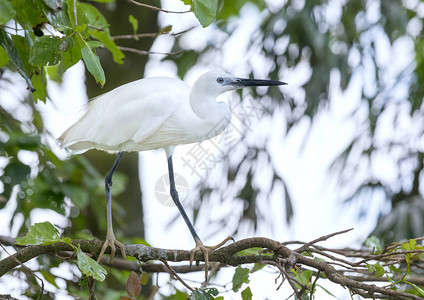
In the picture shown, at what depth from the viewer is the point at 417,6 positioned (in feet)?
11.5

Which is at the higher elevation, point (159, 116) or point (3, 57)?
point (159, 116)

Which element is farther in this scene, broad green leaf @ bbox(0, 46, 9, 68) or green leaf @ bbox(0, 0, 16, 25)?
broad green leaf @ bbox(0, 46, 9, 68)

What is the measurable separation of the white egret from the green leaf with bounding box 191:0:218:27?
0.38 meters

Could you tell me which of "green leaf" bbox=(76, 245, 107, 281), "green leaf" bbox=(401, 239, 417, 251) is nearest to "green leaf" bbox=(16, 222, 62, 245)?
"green leaf" bbox=(76, 245, 107, 281)

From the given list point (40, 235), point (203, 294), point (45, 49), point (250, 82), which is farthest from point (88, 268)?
point (250, 82)

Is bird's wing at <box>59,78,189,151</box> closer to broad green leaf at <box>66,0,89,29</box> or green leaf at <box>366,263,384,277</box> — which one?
broad green leaf at <box>66,0,89,29</box>

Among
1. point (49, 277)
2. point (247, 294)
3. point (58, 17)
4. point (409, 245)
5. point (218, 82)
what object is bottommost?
point (247, 294)

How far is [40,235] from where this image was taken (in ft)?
3.52

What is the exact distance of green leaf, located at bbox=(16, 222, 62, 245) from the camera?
1.06 m

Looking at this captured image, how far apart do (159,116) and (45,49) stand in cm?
48

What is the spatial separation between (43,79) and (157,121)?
0.32 meters

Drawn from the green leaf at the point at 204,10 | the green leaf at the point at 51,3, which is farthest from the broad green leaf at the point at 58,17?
the green leaf at the point at 204,10

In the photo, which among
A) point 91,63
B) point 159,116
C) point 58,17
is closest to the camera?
point 91,63

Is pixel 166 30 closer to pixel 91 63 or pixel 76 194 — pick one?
pixel 91 63
